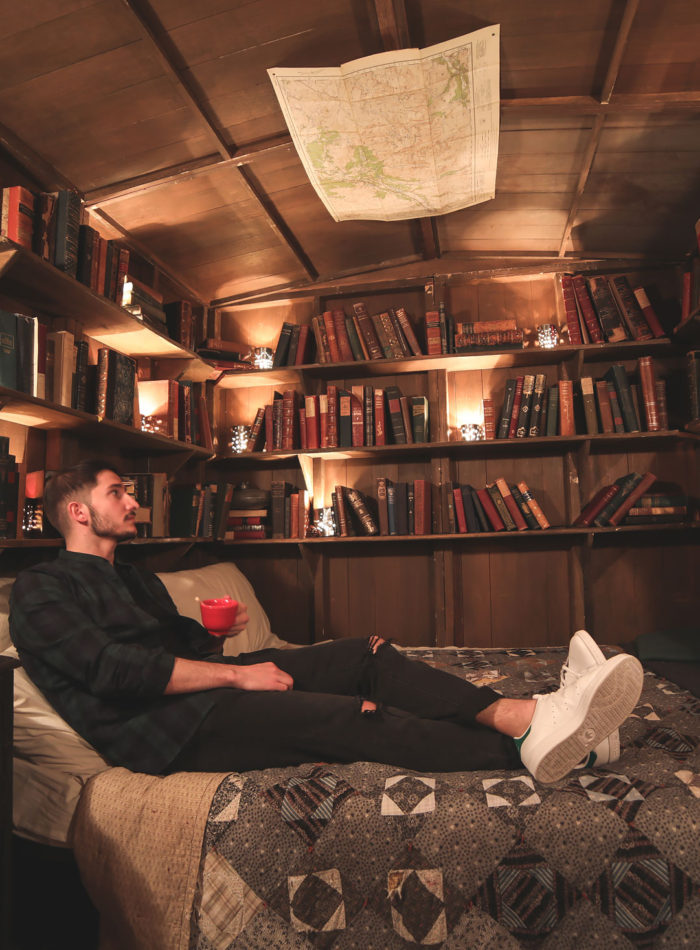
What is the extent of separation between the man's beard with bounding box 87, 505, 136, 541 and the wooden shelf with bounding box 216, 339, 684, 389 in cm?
162

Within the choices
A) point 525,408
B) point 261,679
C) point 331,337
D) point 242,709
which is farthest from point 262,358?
point 242,709

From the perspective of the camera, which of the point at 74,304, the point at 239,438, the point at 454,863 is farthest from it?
the point at 239,438

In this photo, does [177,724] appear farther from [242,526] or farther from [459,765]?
[242,526]

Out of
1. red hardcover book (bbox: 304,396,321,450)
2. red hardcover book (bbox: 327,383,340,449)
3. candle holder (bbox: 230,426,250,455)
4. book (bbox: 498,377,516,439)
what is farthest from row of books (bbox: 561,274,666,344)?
candle holder (bbox: 230,426,250,455)

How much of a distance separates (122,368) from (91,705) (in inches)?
53.0

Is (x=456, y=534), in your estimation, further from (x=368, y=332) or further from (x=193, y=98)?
(x=193, y=98)

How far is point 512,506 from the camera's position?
2.97m

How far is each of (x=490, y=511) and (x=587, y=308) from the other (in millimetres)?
1075

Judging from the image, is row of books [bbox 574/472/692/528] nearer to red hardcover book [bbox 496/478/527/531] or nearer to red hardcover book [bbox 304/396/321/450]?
red hardcover book [bbox 496/478/527/531]

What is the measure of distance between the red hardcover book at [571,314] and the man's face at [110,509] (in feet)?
7.20

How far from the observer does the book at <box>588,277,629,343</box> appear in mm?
2953

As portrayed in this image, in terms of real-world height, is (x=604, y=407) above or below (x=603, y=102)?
below

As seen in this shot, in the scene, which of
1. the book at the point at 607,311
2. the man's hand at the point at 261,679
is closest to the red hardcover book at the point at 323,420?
the book at the point at 607,311

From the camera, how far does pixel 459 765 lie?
131 centimetres
